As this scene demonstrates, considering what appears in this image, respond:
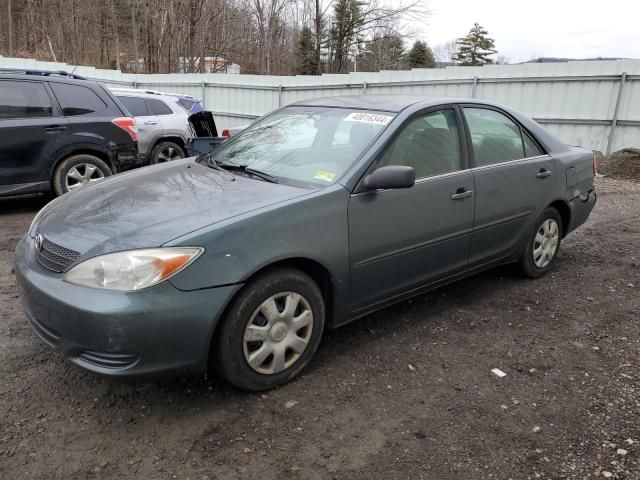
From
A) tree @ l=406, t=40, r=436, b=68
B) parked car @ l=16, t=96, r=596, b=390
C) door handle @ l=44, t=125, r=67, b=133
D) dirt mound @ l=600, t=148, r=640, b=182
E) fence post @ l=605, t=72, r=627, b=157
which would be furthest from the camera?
tree @ l=406, t=40, r=436, b=68

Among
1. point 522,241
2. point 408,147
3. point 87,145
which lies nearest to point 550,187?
point 522,241

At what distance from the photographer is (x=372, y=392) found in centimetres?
293

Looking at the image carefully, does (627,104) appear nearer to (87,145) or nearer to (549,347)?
(549,347)

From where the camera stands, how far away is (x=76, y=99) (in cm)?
682

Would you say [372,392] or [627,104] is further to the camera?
Answer: [627,104]

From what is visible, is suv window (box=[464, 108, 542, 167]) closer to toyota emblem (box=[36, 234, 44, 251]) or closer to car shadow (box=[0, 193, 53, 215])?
toyota emblem (box=[36, 234, 44, 251])

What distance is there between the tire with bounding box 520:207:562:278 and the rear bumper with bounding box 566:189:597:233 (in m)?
0.17

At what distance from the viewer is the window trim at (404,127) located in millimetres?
3160

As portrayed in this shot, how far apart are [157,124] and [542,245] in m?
7.17

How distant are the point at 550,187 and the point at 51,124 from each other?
230 inches

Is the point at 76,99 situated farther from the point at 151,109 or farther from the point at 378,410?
the point at 378,410

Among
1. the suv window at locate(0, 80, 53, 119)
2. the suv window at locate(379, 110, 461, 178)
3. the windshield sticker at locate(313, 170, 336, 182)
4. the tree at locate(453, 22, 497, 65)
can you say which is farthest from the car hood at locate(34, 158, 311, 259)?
the tree at locate(453, 22, 497, 65)

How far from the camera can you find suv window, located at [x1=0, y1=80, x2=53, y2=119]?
20.5 feet

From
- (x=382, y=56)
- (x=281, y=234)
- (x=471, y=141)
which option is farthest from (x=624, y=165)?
(x=382, y=56)
